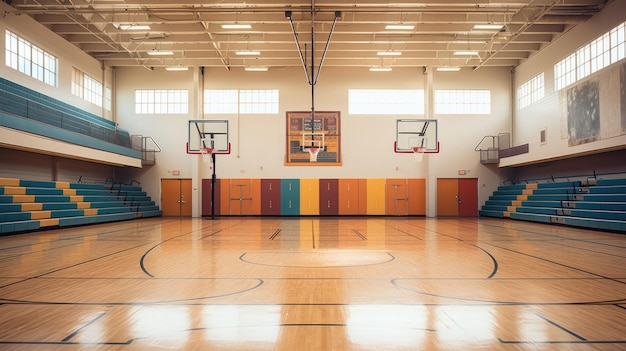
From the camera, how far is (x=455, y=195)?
70.5ft

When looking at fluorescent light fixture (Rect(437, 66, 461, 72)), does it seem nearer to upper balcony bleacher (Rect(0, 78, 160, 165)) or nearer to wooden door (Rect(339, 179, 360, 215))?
wooden door (Rect(339, 179, 360, 215))

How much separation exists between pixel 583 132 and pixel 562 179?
337 cm

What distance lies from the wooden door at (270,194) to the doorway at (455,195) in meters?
8.36

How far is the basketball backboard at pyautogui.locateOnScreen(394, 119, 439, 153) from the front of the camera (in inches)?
758

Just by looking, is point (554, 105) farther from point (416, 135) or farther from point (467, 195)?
point (467, 195)

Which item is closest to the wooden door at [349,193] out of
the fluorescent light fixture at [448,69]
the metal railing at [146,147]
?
the fluorescent light fixture at [448,69]

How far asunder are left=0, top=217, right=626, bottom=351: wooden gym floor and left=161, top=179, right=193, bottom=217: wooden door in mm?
13565

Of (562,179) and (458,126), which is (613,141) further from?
(458,126)

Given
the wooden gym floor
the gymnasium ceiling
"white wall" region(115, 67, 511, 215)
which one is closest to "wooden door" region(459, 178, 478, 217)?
"white wall" region(115, 67, 511, 215)

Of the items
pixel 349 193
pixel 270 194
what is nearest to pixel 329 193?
pixel 349 193

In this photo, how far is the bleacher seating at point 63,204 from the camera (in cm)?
1234

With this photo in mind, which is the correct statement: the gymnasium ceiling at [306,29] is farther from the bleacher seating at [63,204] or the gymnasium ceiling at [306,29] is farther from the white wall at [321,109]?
the bleacher seating at [63,204]

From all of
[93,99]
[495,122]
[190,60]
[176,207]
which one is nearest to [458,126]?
[495,122]

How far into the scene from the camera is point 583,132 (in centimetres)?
1500
